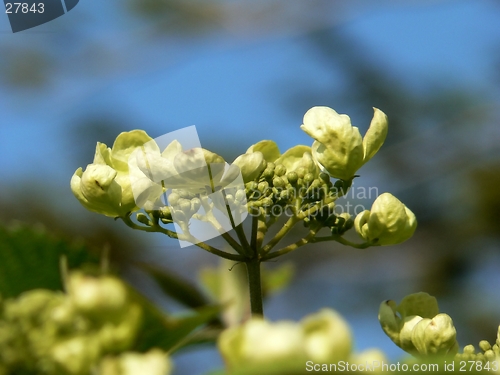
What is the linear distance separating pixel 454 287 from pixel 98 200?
358cm

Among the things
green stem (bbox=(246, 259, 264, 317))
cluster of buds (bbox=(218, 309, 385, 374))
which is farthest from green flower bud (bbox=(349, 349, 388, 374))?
green stem (bbox=(246, 259, 264, 317))

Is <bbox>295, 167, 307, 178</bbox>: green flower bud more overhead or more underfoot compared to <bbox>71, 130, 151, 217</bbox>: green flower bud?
more underfoot

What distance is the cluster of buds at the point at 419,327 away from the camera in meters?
0.80

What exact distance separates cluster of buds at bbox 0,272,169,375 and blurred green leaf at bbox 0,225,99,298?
95 mm

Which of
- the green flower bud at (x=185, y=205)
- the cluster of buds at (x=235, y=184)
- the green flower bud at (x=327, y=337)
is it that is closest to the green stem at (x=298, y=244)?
the cluster of buds at (x=235, y=184)

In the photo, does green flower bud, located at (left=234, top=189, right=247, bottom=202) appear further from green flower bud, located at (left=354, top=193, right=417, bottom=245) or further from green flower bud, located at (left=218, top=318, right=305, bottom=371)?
green flower bud, located at (left=218, top=318, right=305, bottom=371)

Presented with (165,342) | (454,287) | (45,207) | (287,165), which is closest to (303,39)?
(454,287)

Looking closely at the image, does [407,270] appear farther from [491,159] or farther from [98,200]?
[98,200]

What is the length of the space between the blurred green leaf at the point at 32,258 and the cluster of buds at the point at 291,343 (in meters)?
0.18

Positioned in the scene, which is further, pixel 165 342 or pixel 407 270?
pixel 407 270

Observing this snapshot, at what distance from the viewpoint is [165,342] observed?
47cm

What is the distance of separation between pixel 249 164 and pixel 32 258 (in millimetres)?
371

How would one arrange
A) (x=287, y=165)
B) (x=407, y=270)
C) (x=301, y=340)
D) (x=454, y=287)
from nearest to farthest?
(x=301, y=340) → (x=287, y=165) → (x=454, y=287) → (x=407, y=270)

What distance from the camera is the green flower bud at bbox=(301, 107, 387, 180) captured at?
37.6 inches
